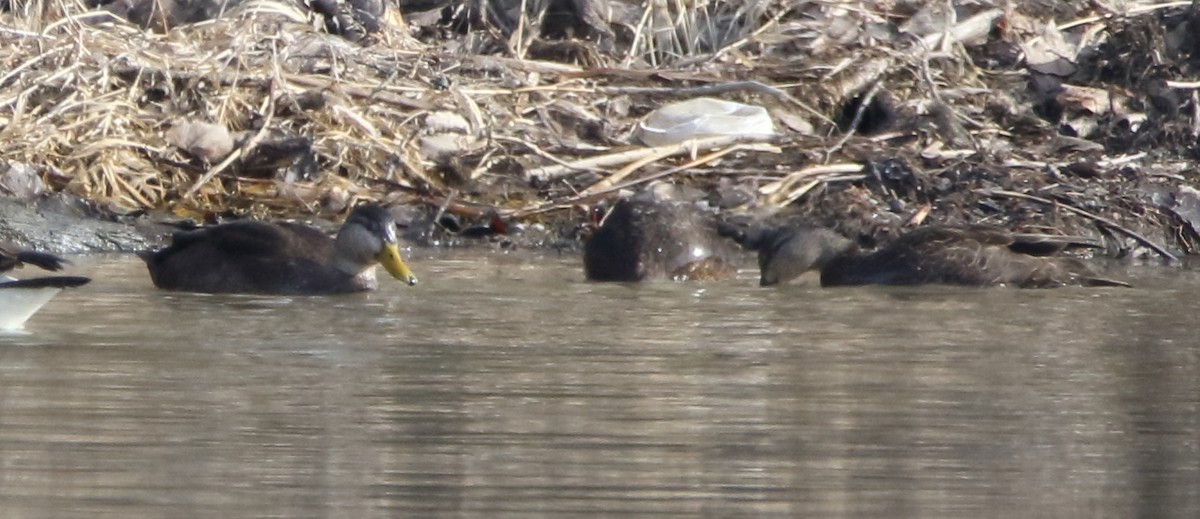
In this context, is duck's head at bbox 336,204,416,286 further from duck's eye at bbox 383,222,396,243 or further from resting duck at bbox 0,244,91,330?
resting duck at bbox 0,244,91,330

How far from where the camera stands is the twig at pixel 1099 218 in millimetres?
11477

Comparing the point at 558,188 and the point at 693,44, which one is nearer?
the point at 558,188

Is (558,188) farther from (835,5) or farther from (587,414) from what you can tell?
(587,414)

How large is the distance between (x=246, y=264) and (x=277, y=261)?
13cm

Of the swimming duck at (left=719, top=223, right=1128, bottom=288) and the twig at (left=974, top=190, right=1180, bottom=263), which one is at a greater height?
the swimming duck at (left=719, top=223, right=1128, bottom=288)

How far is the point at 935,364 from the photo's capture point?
7.15 m

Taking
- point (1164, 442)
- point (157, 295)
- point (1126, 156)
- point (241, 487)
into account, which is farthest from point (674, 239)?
point (241, 487)

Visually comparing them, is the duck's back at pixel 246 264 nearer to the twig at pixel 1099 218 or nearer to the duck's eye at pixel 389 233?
the duck's eye at pixel 389 233

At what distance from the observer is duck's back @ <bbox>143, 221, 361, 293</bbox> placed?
9.85 metres

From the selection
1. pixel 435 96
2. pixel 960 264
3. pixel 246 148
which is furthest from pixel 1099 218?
pixel 246 148

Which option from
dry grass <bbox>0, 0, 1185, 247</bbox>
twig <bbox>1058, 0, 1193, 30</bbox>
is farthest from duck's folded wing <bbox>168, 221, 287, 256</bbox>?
twig <bbox>1058, 0, 1193, 30</bbox>

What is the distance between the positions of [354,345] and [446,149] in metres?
5.90

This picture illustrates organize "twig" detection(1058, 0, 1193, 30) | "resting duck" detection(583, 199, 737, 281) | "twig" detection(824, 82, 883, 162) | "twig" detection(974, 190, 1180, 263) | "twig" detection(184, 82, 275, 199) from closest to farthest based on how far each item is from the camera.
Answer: "resting duck" detection(583, 199, 737, 281) < "twig" detection(974, 190, 1180, 263) < "twig" detection(184, 82, 275, 199) < "twig" detection(824, 82, 883, 162) < "twig" detection(1058, 0, 1193, 30)

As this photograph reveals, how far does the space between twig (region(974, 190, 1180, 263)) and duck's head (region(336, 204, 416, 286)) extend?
3706 mm
